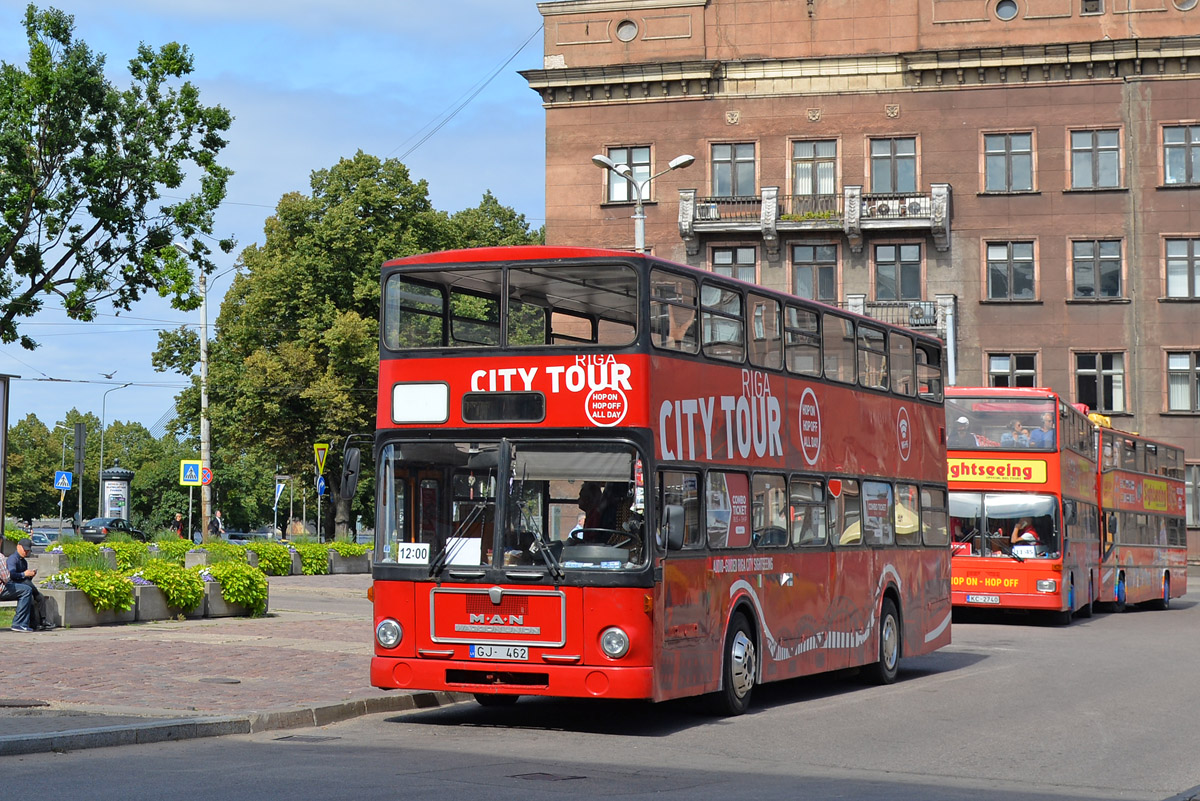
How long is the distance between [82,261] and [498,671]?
18269mm

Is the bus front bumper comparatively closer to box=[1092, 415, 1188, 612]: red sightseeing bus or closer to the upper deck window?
the upper deck window

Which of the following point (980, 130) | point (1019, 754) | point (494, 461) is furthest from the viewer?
point (980, 130)

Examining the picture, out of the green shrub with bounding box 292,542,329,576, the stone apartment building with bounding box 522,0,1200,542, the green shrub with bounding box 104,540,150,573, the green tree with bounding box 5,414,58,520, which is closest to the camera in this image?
the green shrub with bounding box 104,540,150,573

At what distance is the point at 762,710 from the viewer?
1485cm

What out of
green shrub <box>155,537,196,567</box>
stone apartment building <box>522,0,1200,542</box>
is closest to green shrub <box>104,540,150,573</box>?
green shrub <box>155,537,196,567</box>

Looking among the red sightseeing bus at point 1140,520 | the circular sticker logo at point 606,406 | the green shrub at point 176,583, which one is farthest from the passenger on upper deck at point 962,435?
the circular sticker logo at point 606,406

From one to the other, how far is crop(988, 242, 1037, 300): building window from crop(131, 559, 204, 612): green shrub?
35.0 meters

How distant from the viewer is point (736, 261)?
5381 cm

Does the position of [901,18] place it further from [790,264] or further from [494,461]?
[494,461]

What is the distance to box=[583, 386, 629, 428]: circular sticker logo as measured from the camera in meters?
12.5

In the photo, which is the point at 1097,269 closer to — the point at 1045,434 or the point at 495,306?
the point at 1045,434

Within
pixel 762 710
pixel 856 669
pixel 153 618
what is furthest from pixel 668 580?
pixel 153 618

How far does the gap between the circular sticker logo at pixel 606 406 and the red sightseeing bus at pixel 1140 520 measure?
21523mm

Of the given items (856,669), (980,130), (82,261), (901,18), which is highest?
(901,18)
